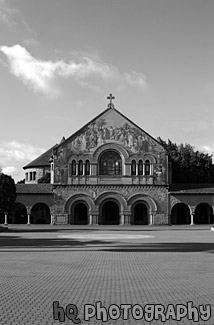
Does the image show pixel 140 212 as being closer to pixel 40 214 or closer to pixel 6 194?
pixel 40 214

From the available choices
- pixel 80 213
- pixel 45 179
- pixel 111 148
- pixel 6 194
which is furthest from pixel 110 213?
pixel 45 179

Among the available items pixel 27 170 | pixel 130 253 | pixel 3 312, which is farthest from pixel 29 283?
pixel 27 170

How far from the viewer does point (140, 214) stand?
60125mm

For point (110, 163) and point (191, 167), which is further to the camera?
point (191, 167)

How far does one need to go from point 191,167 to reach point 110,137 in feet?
79.5

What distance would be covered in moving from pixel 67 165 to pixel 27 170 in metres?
21.1

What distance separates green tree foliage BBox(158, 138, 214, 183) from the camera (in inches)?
3083

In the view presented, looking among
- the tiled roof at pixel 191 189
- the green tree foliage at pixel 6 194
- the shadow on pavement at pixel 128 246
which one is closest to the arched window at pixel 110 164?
the tiled roof at pixel 191 189

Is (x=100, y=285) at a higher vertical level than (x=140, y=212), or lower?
lower

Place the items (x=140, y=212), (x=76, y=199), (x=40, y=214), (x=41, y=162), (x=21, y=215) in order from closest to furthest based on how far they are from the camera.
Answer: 1. (x=76, y=199)
2. (x=140, y=212)
3. (x=21, y=215)
4. (x=40, y=214)
5. (x=41, y=162)

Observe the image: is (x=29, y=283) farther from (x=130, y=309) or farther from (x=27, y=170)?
(x=27, y=170)

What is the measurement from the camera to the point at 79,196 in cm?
5994

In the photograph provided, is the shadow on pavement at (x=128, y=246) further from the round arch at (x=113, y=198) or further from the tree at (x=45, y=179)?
the tree at (x=45, y=179)

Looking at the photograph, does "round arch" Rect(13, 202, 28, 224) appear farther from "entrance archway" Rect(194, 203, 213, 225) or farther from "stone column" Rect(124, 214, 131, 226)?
"entrance archway" Rect(194, 203, 213, 225)
